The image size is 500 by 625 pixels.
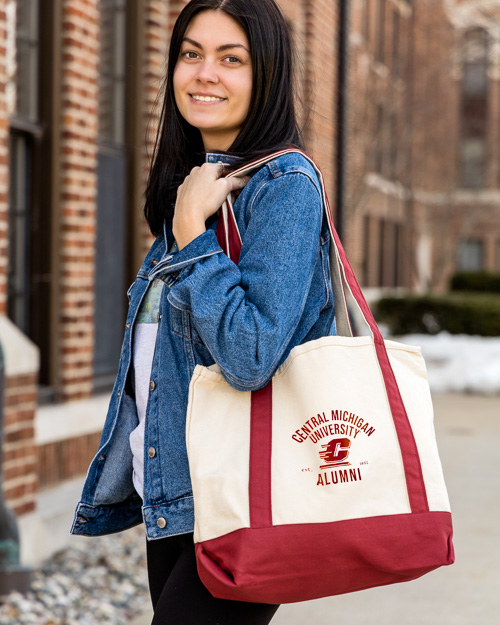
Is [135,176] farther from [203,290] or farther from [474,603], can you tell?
[203,290]

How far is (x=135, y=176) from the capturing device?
6898mm

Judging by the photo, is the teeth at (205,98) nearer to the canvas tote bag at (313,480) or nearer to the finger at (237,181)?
the finger at (237,181)

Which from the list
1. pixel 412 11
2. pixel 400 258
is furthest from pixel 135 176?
pixel 400 258

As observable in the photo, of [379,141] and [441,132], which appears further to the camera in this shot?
[441,132]

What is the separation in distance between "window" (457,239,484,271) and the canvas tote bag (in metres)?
38.6

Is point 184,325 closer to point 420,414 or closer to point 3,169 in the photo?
point 420,414

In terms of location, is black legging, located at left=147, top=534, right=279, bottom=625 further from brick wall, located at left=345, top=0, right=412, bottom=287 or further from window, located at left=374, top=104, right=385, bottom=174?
window, located at left=374, top=104, right=385, bottom=174

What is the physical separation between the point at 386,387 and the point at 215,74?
754 mm

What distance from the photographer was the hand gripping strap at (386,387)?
70.9 inches

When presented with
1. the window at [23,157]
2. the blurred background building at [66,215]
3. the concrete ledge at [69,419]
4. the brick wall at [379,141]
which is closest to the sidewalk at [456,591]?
the blurred background building at [66,215]

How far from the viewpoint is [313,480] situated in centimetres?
182

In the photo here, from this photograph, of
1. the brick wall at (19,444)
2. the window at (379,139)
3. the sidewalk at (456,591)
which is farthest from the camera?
the window at (379,139)

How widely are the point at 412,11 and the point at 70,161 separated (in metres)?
17.5

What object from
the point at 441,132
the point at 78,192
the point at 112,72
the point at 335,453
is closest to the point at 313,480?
the point at 335,453
